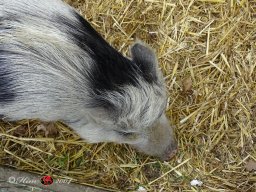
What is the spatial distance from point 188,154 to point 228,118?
15.1 inches

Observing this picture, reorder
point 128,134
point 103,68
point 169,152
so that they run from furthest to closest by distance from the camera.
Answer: point 169,152 → point 128,134 → point 103,68

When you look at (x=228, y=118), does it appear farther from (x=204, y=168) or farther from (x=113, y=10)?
(x=113, y=10)

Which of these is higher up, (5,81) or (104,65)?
(104,65)

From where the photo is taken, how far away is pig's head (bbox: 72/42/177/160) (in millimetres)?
2375

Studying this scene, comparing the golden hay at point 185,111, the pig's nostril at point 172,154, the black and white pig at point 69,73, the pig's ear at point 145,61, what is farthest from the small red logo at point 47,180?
the pig's ear at point 145,61

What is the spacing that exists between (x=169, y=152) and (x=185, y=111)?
0.36m

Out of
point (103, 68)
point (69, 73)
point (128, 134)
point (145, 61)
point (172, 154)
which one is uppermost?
point (145, 61)

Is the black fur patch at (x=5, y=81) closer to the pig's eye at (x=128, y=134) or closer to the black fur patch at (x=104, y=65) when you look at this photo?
the black fur patch at (x=104, y=65)

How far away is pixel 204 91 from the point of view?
10.6 ft

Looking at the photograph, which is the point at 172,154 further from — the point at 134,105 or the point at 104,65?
the point at 104,65

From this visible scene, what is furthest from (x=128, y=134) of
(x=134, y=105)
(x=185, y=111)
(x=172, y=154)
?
(x=185, y=111)

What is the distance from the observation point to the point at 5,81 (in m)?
2.37

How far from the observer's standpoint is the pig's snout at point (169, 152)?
297 centimetres

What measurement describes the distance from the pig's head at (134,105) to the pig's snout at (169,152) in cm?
32
